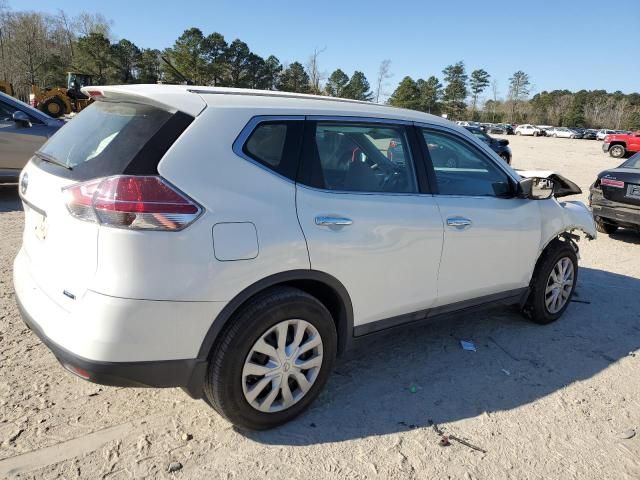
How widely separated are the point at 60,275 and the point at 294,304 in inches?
44.8

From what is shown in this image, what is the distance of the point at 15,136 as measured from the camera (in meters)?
8.01

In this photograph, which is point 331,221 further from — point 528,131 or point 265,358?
point 528,131

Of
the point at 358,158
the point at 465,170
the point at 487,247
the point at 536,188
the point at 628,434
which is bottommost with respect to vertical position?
the point at 628,434

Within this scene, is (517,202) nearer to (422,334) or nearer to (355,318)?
(422,334)

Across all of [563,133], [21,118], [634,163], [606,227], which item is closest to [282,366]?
[21,118]

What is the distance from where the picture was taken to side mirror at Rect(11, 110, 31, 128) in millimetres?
7926

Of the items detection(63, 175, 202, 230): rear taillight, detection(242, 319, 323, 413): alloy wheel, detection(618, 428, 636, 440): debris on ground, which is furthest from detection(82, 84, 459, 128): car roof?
detection(618, 428, 636, 440): debris on ground

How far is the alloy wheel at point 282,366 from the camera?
2584 millimetres

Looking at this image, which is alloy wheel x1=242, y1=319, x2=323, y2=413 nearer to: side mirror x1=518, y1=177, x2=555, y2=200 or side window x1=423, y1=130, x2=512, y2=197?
side window x1=423, y1=130, x2=512, y2=197

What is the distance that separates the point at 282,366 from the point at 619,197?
6.95 m

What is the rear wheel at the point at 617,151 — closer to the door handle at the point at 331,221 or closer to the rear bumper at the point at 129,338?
the door handle at the point at 331,221

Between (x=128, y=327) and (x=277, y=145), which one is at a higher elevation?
(x=277, y=145)

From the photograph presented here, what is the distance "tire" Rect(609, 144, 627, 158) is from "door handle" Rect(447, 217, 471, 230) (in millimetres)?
29379

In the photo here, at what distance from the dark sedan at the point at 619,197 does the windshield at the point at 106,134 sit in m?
7.33
